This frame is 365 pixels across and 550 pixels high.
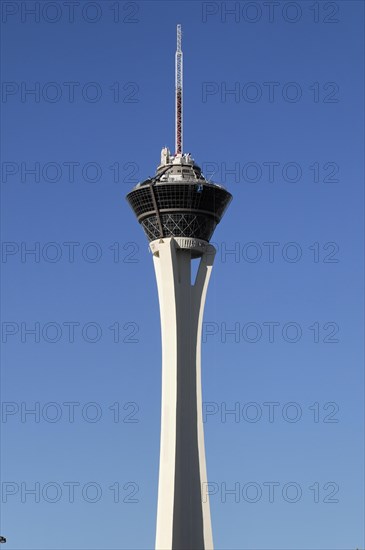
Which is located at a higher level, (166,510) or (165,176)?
(165,176)

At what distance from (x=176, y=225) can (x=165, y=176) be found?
743 centimetres

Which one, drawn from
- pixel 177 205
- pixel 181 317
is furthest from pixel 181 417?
pixel 177 205

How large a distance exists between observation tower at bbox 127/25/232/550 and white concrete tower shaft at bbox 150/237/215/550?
121 mm

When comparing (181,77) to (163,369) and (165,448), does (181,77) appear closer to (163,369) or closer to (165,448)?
(163,369)

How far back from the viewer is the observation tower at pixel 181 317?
13050 cm

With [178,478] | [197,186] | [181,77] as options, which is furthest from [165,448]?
[181,77]

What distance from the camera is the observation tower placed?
130 m

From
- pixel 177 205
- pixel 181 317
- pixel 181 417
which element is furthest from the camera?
pixel 177 205

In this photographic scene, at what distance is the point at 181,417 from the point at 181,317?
12.5 metres

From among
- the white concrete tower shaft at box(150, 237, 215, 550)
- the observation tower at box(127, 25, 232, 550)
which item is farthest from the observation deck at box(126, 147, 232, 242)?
the white concrete tower shaft at box(150, 237, 215, 550)

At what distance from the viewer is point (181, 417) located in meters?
132

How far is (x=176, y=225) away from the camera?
14062 cm

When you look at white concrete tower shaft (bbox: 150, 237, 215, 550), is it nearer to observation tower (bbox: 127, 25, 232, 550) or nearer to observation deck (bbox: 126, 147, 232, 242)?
observation tower (bbox: 127, 25, 232, 550)

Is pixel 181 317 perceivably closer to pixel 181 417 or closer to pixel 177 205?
pixel 181 417
